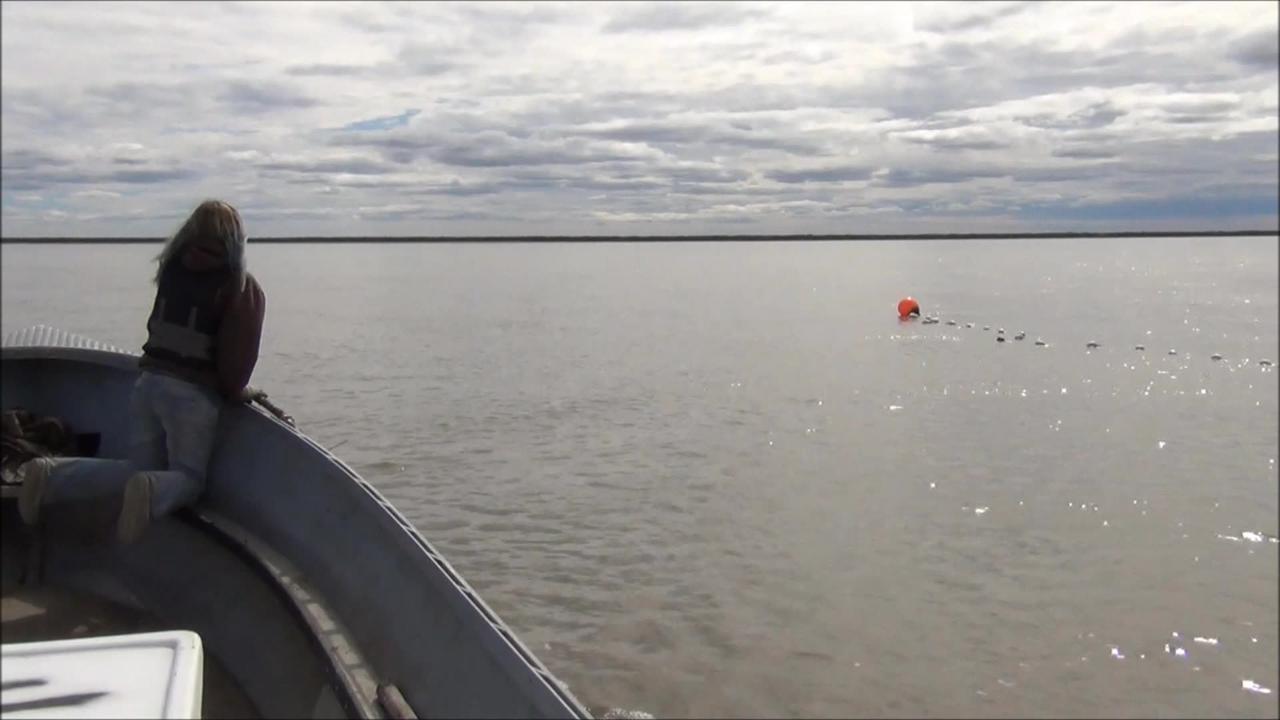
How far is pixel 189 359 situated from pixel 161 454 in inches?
21.9

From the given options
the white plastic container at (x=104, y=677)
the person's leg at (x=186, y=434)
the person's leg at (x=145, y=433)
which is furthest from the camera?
the person's leg at (x=145, y=433)

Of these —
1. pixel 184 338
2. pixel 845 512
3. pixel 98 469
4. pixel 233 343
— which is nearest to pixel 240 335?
pixel 233 343

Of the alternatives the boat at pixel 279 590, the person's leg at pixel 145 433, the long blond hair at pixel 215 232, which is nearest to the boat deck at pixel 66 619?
the boat at pixel 279 590

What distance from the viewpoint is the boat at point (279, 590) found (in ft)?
10.8

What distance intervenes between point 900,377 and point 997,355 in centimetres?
468

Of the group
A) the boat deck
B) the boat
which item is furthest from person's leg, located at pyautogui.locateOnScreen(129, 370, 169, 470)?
the boat deck

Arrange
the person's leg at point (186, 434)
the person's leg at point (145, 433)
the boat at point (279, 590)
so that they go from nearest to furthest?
the boat at point (279, 590)
the person's leg at point (186, 434)
the person's leg at point (145, 433)

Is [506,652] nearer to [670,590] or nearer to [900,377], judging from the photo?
[670,590]

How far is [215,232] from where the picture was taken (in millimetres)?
4750

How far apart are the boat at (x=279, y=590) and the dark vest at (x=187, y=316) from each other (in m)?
0.42

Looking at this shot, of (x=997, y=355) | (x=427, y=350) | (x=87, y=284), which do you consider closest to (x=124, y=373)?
(x=427, y=350)

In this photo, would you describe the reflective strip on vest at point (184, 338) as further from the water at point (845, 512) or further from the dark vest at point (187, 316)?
the water at point (845, 512)

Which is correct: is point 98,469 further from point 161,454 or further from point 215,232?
point 215,232

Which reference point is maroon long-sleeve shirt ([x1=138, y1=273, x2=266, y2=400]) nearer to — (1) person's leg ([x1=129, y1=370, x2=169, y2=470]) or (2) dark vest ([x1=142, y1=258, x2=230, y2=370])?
(2) dark vest ([x1=142, y1=258, x2=230, y2=370])
